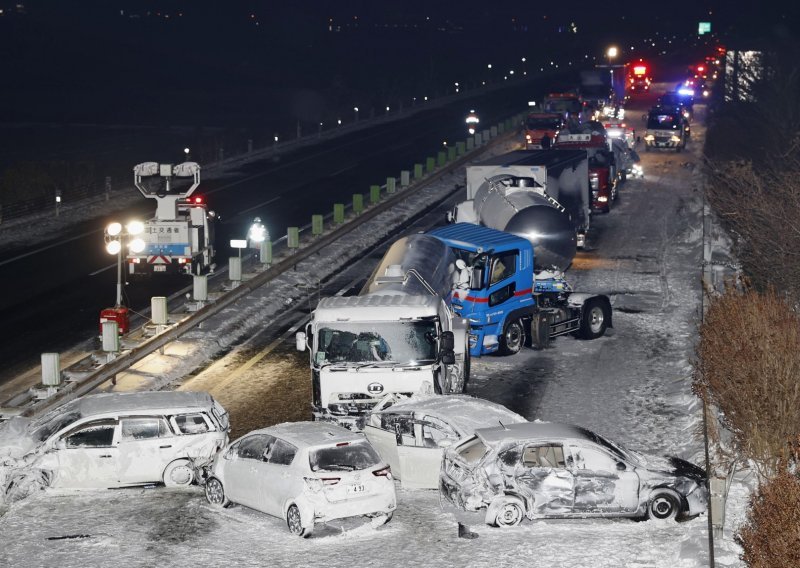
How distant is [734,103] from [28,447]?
270 feet

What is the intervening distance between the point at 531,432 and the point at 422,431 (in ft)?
6.05

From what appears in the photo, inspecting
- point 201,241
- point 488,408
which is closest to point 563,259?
point 201,241

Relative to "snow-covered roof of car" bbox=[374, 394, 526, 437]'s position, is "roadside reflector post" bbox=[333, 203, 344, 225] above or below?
below

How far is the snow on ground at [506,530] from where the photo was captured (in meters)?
15.3

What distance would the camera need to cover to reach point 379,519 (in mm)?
16281

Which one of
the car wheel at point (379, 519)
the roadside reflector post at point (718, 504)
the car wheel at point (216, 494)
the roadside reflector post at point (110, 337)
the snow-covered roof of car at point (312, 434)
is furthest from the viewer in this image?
the roadside reflector post at point (110, 337)

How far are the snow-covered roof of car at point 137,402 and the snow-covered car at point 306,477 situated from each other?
1.67m

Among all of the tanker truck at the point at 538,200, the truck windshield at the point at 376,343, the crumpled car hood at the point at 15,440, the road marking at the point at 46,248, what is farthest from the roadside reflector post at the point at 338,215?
the crumpled car hood at the point at 15,440

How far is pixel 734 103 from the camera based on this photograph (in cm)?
9256

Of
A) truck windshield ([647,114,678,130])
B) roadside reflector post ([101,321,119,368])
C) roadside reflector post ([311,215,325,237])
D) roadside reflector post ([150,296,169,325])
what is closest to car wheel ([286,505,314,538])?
roadside reflector post ([101,321,119,368])

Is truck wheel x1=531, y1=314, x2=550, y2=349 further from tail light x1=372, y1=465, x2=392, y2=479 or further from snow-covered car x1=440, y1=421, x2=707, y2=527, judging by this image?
tail light x1=372, y1=465, x2=392, y2=479

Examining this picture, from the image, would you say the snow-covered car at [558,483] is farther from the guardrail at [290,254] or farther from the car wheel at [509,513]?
the guardrail at [290,254]

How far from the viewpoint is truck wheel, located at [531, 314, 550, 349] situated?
26906 millimetres

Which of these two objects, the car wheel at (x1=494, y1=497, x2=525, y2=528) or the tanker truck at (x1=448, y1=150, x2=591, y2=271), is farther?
the tanker truck at (x1=448, y1=150, x2=591, y2=271)
